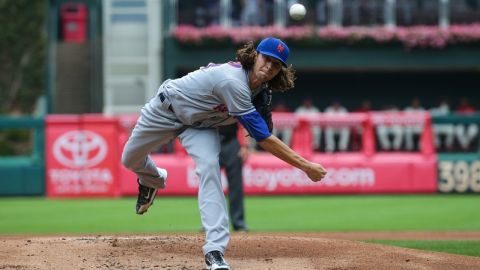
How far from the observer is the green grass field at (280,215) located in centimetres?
1323

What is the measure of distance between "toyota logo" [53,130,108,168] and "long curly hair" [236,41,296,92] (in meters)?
11.1

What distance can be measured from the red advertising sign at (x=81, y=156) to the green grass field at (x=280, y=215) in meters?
0.44

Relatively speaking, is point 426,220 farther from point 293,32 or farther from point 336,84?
point 336,84

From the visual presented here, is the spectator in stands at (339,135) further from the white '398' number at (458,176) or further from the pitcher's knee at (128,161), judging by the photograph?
the pitcher's knee at (128,161)

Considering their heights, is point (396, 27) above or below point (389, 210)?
above

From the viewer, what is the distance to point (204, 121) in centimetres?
809

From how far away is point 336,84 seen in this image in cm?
3116

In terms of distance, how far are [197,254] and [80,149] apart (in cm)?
1041

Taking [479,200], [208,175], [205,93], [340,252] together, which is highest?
[205,93]

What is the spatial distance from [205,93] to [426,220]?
7.49 meters

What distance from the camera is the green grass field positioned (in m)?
13.2

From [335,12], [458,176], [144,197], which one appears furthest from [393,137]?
[144,197]

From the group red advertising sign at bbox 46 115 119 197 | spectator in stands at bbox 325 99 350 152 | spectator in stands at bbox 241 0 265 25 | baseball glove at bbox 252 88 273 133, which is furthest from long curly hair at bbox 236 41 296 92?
spectator in stands at bbox 241 0 265 25

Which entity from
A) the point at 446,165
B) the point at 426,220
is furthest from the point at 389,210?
the point at 446,165
